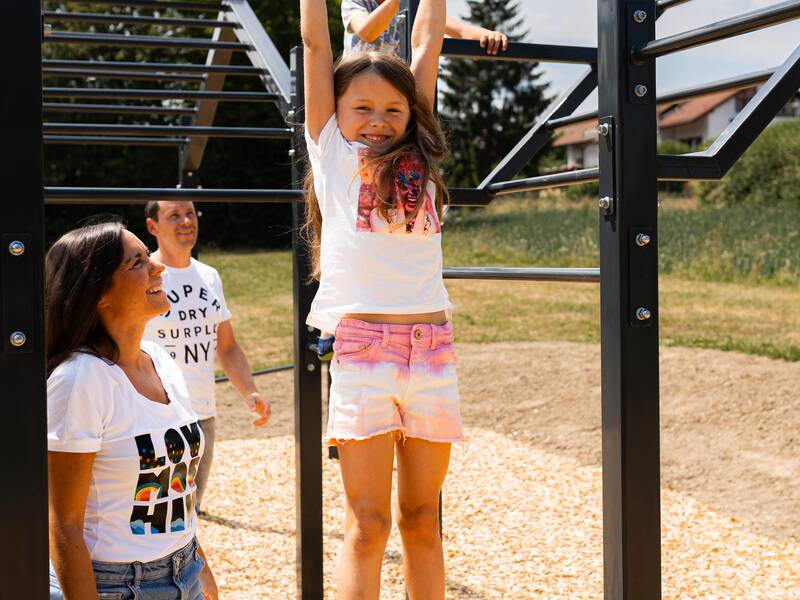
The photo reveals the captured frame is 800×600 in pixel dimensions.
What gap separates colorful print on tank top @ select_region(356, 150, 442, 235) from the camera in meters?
1.85

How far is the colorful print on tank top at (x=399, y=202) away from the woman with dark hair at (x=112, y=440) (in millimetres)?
435

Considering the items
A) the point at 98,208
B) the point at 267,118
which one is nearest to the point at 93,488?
the point at 98,208

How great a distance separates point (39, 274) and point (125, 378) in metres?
0.46

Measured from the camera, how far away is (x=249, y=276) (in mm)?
15523

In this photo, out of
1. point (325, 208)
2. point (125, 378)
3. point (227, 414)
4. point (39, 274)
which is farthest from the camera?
point (227, 414)

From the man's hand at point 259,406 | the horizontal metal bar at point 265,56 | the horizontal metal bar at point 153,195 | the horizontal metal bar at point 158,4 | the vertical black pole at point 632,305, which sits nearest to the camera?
the vertical black pole at point 632,305

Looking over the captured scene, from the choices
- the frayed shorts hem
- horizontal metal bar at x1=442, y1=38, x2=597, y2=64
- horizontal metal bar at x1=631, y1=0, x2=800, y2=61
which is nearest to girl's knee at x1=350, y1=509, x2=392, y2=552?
the frayed shorts hem

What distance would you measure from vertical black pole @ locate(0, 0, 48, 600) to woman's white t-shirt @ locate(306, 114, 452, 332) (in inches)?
26.0

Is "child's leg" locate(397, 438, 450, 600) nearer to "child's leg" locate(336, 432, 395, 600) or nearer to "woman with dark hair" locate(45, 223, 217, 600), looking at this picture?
"child's leg" locate(336, 432, 395, 600)

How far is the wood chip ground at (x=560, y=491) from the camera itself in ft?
11.7

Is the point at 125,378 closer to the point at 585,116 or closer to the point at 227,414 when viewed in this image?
the point at 585,116

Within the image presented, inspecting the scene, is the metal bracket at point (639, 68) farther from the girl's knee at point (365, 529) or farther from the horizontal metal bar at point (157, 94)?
the horizontal metal bar at point (157, 94)

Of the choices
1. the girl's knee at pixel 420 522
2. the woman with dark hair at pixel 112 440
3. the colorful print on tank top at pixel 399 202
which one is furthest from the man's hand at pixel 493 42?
the girl's knee at pixel 420 522

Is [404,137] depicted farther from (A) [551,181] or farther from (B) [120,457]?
(B) [120,457]
